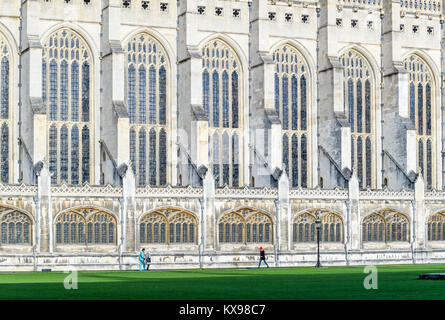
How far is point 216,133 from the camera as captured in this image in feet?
212

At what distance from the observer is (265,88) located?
209ft

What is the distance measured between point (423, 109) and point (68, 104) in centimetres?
2705

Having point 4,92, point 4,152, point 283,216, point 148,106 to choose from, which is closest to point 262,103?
point 148,106

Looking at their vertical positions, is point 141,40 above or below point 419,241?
above

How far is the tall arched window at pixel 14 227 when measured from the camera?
174 feet

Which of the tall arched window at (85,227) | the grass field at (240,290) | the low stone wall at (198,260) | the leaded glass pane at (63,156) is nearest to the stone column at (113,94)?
the leaded glass pane at (63,156)

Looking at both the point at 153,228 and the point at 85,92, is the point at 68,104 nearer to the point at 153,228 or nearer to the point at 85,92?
the point at 85,92

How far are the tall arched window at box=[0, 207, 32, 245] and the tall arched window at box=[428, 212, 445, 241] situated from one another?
89.3ft

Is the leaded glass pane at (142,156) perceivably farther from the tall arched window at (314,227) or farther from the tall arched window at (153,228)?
the tall arched window at (314,227)

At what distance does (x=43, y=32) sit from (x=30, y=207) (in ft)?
39.5
